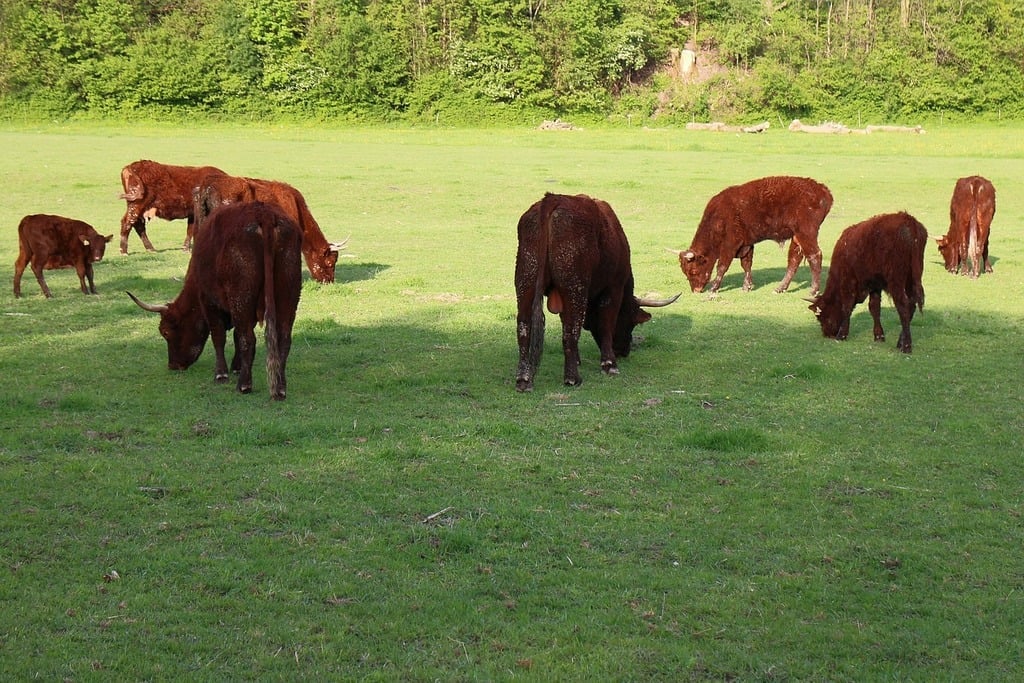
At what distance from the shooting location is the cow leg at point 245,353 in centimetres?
958

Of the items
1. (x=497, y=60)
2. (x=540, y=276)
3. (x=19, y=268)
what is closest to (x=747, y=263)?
(x=540, y=276)

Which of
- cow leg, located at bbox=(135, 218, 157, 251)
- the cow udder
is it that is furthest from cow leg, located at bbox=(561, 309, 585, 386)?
cow leg, located at bbox=(135, 218, 157, 251)

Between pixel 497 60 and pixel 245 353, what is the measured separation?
55.8 metres

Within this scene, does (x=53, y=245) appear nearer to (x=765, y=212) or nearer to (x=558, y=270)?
(x=558, y=270)

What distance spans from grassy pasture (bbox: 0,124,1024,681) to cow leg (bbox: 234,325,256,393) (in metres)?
0.19

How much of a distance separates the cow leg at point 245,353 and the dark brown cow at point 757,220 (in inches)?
301

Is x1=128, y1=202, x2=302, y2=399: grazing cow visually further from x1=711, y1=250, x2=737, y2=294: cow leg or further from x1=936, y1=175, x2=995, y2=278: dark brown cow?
x1=936, y1=175, x2=995, y2=278: dark brown cow

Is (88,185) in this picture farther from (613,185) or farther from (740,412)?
(740,412)

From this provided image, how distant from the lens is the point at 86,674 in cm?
469

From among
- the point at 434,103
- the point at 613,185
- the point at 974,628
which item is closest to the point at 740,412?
the point at 974,628

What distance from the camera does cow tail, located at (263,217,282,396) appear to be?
30.7 ft

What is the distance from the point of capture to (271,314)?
9359 millimetres

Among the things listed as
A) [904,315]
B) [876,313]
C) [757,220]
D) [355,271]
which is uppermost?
[757,220]

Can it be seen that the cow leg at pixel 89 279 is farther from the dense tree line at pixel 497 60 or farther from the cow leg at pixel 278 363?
the dense tree line at pixel 497 60
